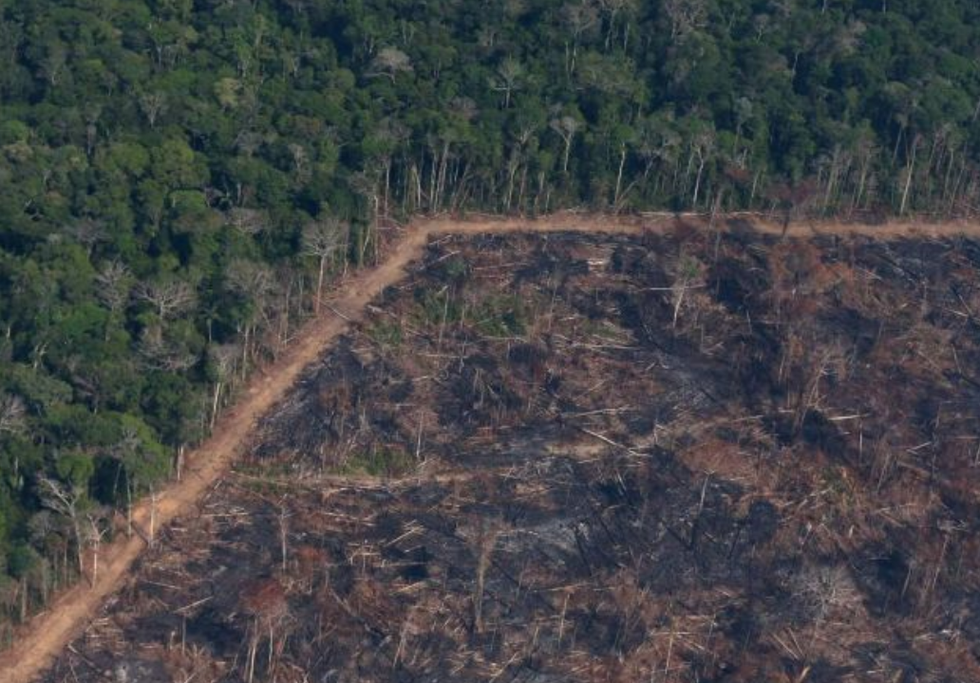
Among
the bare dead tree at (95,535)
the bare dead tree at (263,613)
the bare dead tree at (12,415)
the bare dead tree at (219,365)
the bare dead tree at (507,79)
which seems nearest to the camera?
the bare dead tree at (263,613)

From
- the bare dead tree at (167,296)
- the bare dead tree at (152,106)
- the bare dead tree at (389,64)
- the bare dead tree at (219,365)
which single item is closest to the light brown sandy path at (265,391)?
the bare dead tree at (219,365)

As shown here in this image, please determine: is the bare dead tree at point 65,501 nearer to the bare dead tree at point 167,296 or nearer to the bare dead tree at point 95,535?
the bare dead tree at point 95,535

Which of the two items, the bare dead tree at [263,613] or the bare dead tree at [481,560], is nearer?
the bare dead tree at [263,613]

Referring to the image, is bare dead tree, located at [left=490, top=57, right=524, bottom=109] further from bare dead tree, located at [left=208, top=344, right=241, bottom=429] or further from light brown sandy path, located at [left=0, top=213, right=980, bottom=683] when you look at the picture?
bare dead tree, located at [left=208, top=344, right=241, bottom=429]

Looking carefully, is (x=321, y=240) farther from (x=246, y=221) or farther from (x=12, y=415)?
(x=12, y=415)

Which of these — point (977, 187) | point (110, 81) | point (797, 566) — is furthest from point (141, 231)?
point (977, 187)

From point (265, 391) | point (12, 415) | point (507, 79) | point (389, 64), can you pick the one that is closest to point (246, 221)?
point (265, 391)

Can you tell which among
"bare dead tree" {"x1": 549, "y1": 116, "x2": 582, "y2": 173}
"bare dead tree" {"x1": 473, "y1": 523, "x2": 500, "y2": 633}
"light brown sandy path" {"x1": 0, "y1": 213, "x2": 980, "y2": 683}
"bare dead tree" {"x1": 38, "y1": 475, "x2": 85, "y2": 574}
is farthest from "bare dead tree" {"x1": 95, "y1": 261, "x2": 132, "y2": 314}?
"bare dead tree" {"x1": 549, "y1": 116, "x2": 582, "y2": 173}
